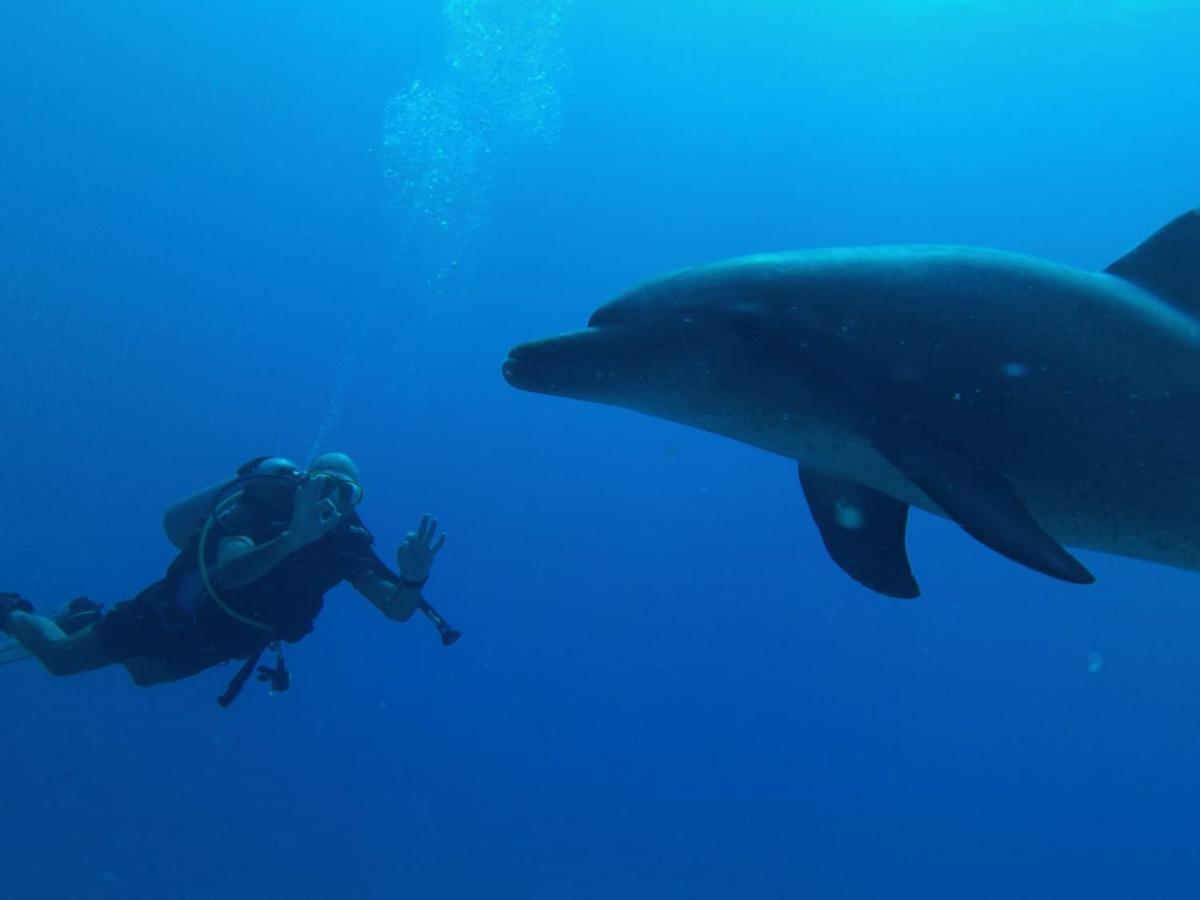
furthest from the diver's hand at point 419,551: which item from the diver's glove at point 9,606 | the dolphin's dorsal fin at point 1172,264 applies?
the dolphin's dorsal fin at point 1172,264

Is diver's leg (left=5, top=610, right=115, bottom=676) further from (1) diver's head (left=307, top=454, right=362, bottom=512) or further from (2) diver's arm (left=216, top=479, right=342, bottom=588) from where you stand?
(1) diver's head (left=307, top=454, right=362, bottom=512)

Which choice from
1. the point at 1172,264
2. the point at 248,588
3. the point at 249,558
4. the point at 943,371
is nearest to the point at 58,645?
the point at 248,588

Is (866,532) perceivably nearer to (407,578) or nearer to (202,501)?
(407,578)

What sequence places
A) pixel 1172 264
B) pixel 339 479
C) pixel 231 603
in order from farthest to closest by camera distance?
pixel 339 479 < pixel 231 603 < pixel 1172 264

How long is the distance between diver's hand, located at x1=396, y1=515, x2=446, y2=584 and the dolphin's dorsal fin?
4735 mm

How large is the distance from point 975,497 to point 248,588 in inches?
222

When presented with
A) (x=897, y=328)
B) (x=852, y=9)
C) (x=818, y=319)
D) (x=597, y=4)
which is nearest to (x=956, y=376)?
(x=897, y=328)

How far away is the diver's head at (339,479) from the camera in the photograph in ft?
23.4

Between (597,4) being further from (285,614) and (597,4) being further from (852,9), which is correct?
(285,614)

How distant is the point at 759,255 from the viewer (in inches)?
149

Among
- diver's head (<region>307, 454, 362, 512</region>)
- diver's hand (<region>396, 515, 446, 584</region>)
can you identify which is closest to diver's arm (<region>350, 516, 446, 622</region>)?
diver's hand (<region>396, 515, 446, 584</region>)

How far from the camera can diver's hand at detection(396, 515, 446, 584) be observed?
6840 millimetres

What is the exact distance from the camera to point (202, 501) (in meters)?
8.06

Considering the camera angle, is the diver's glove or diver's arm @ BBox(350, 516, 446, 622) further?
the diver's glove
